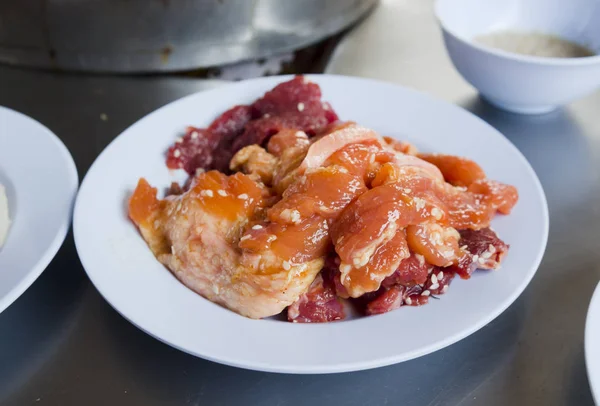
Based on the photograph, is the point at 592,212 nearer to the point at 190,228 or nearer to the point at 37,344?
the point at 190,228

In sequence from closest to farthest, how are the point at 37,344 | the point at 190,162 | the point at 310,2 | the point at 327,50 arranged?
the point at 37,344 → the point at 190,162 → the point at 310,2 → the point at 327,50

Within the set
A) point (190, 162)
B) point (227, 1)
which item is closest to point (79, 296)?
point (190, 162)

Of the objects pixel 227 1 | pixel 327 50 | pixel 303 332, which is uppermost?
pixel 227 1

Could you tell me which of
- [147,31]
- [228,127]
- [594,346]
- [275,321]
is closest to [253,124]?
[228,127]

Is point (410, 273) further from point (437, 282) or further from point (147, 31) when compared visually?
point (147, 31)

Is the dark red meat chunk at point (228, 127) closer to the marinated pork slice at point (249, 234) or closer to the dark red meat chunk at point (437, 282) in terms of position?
the marinated pork slice at point (249, 234)

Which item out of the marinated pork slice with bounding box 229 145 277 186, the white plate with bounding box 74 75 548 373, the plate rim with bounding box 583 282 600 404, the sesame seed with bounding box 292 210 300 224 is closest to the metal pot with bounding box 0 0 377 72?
the white plate with bounding box 74 75 548 373

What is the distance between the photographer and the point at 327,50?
2383 mm

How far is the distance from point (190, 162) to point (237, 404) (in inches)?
26.8

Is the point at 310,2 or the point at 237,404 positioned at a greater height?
the point at 310,2

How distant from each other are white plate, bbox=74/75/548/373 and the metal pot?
0.55 metres

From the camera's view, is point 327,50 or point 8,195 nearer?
point 8,195

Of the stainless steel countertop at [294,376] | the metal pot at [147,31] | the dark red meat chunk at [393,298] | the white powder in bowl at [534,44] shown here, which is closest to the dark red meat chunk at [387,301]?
the dark red meat chunk at [393,298]

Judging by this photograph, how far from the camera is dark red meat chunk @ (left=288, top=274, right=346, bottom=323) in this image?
3.80 feet
